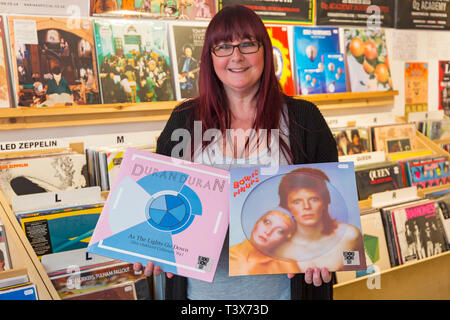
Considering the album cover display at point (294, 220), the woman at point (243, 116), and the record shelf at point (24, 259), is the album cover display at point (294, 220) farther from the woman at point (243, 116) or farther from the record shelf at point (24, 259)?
the record shelf at point (24, 259)

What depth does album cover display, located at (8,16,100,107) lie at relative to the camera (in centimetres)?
215

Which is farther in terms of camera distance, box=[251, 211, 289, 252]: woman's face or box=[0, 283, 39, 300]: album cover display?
box=[0, 283, 39, 300]: album cover display

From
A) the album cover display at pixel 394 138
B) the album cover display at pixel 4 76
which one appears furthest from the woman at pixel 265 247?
the album cover display at pixel 394 138

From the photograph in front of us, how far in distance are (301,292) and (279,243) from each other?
9.6 inches

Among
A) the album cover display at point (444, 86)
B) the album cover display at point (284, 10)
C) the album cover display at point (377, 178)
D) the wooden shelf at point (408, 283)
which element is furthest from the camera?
the album cover display at point (444, 86)

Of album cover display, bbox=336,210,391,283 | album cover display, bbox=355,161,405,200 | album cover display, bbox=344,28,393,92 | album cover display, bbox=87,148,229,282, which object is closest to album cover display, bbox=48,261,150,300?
album cover display, bbox=87,148,229,282

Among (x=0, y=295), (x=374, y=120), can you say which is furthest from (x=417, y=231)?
(x=0, y=295)

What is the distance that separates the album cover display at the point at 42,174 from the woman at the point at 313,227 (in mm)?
1104

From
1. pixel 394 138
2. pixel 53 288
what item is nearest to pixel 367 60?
pixel 394 138

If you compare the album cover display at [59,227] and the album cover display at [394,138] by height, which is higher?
Answer: the album cover display at [394,138]

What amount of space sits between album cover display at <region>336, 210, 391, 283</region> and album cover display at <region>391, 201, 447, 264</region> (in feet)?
0.29

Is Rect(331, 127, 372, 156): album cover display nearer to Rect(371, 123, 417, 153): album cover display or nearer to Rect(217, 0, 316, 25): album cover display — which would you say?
Rect(371, 123, 417, 153): album cover display

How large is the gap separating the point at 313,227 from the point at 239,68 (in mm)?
543

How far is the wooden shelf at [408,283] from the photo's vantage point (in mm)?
2355
